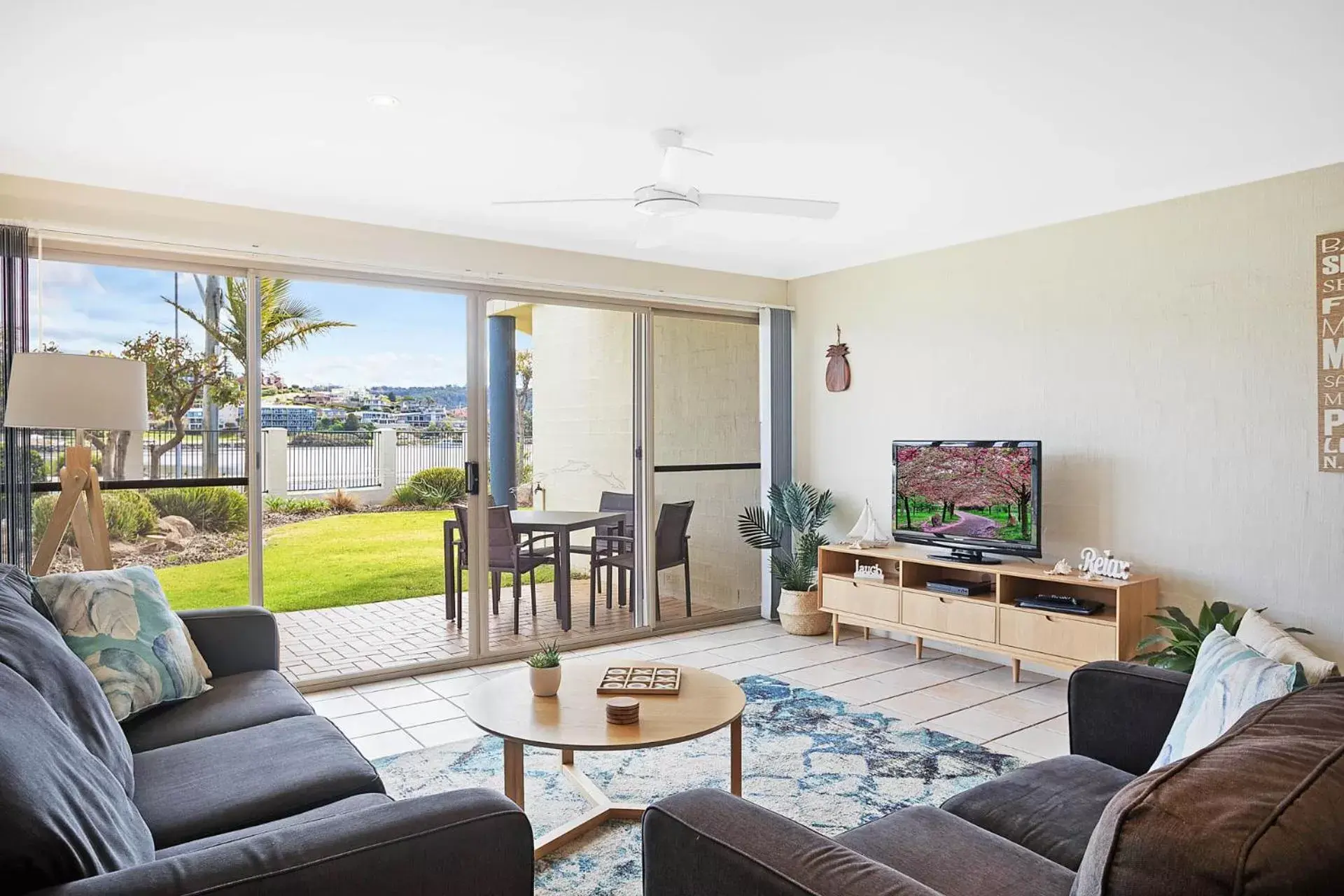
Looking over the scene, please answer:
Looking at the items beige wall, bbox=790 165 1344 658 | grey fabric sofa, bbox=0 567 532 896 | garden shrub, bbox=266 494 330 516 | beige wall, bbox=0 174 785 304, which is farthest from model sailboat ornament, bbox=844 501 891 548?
grey fabric sofa, bbox=0 567 532 896

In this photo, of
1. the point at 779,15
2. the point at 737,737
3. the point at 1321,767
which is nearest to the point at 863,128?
the point at 779,15

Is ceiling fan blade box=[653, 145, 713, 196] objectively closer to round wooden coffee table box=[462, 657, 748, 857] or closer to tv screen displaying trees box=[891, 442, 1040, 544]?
round wooden coffee table box=[462, 657, 748, 857]

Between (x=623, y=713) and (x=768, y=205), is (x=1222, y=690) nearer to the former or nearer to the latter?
(x=623, y=713)

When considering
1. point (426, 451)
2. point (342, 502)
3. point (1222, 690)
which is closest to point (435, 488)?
point (426, 451)

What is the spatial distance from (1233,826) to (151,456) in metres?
4.30

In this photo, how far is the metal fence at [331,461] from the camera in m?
4.47

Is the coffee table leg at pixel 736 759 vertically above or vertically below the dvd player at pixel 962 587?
below

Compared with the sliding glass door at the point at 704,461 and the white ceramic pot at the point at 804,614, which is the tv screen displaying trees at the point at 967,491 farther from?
the sliding glass door at the point at 704,461

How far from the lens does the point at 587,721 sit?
2.56m

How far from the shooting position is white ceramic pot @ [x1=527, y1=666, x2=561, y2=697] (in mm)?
2758

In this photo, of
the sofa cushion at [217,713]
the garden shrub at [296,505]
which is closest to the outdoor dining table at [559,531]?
the garden shrub at [296,505]

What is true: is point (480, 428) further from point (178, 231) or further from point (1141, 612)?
point (1141, 612)

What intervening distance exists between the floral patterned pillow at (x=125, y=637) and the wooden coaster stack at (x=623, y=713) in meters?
1.27

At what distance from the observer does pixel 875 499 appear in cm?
550
